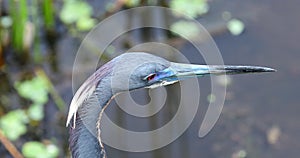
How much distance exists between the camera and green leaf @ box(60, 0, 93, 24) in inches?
156

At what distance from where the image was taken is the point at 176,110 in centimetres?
356

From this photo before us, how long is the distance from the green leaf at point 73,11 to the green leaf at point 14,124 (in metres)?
0.65

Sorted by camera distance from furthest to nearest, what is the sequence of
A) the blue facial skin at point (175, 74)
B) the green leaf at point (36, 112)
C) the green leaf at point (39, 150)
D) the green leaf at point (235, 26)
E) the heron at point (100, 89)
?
1. the green leaf at point (235, 26)
2. the green leaf at point (36, 112)
3. the green leaf at point (39, 150)
4. the blue facial skin at point (175, 74)
5. the heron at point (100, 89)

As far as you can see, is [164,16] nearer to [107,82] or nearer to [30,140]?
[30,140]

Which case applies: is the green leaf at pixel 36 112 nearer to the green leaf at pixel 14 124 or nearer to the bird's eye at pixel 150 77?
the green leaf at pixel 14 124

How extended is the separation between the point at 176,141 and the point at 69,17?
40.3 inches

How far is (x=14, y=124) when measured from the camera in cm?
355

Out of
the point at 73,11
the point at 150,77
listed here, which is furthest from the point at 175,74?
the point at 73,11

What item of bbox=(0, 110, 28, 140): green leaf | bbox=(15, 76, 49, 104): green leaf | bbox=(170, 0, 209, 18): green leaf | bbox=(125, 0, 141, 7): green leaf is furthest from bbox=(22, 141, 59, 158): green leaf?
bbox=(170, 0, 209, 18): green leaf

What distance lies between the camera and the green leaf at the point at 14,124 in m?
3.51

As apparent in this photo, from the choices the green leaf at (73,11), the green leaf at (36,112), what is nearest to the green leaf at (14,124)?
the green leaf at (36,112)

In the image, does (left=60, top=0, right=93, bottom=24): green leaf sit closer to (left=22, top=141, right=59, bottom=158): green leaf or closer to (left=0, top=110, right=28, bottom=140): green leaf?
(left=0, top=110, right=28, bottom=140): green leaf

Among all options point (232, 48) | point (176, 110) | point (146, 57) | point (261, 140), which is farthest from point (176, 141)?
point (146, 57)

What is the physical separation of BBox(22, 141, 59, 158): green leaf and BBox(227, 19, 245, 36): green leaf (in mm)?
1200
